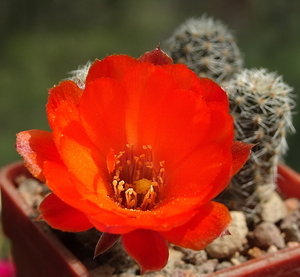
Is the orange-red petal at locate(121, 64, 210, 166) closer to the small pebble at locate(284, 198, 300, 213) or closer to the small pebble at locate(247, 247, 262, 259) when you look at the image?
the small pebble at locate(247, 247, 262, 259)

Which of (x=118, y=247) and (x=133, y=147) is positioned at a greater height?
(x=133, y=147)

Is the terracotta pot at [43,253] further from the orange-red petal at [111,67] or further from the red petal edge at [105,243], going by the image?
the orange-red petal at [111,67]

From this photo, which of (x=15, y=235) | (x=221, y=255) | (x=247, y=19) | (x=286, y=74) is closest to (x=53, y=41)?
(x=247, y=19)

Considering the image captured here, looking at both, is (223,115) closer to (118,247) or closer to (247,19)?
(118,247)

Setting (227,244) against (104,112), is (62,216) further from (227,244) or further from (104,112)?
(227,244)

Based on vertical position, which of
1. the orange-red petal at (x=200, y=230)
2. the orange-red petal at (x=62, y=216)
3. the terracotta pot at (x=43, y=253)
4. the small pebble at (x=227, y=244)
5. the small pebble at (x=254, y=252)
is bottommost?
the small pebble at (x=254, y=252)

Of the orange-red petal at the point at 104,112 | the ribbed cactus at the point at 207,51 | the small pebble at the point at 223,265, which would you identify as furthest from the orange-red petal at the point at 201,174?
the ribbed cactus at the point at 207,51

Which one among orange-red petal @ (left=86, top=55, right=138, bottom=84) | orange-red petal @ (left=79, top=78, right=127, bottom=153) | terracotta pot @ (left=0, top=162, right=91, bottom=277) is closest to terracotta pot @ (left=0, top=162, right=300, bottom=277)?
terracotta pot @ (left=0, top=162, right=91, bottom=277)
